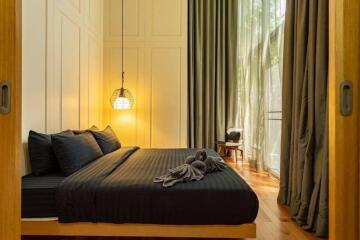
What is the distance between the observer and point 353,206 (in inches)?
27.4

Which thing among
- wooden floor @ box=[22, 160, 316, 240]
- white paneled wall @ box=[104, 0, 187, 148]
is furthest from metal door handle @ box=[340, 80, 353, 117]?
white paneled wall @ box=[104, 0, 187, 148]

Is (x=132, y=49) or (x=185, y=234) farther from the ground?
(x=132, y=49)

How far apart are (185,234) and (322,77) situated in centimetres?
162

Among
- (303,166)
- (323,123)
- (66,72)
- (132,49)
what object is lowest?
(303,166)

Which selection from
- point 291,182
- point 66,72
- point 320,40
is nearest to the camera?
point 320,40

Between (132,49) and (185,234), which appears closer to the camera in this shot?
(185,234)

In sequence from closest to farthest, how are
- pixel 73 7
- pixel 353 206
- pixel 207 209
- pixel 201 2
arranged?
1. pixel 353 206
2. pixel 207 209
3. pixel 73 7
4. pixel 201 2

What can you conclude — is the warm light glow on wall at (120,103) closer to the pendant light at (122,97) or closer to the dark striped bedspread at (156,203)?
the pendant light at (122,97)

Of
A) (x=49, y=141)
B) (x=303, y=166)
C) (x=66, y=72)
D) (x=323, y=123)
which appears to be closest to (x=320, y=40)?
(x=323, y=123)

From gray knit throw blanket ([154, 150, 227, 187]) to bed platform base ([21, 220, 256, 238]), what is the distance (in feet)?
1.09

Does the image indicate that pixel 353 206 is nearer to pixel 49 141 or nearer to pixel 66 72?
pixel 49 141

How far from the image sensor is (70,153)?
2502 millimetres

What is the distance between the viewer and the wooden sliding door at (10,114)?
70 cm

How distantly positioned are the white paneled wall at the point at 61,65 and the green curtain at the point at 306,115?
244cm
